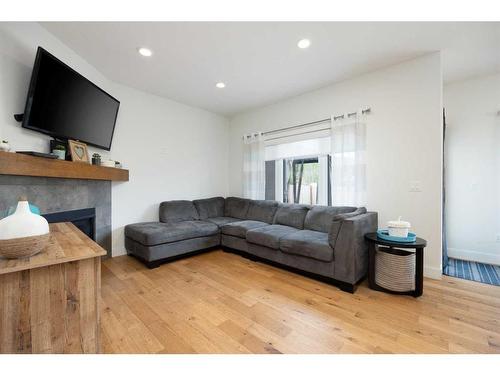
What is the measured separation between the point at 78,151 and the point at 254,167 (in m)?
Result: 2.60

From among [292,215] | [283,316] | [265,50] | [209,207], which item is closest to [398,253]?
[283,316]

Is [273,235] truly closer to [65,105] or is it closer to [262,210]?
[262,210]

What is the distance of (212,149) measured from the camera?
4.31 metres

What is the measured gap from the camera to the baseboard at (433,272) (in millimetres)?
2312

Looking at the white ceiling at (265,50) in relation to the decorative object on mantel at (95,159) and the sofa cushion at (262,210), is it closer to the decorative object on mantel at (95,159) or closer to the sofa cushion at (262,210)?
the decorative object on mantel at (95,159)

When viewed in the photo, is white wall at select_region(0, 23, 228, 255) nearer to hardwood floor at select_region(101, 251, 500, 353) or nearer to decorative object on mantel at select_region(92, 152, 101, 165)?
decorative object on mantel at select_region(92, 152, 101, 165)

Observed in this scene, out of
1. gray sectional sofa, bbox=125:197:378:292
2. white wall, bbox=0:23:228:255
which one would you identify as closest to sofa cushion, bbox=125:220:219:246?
gray sectional sofa, bbox=125:197:378:292

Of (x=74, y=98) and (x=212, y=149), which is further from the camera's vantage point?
(x=212, y=149)

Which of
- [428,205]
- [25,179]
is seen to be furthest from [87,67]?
[428,205]

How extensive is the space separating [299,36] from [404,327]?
2645 millimetres

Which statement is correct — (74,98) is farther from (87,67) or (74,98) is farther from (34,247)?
(34,247)

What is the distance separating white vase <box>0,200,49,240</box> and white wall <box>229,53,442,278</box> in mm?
3107

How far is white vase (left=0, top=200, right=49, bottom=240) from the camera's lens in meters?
0.84
